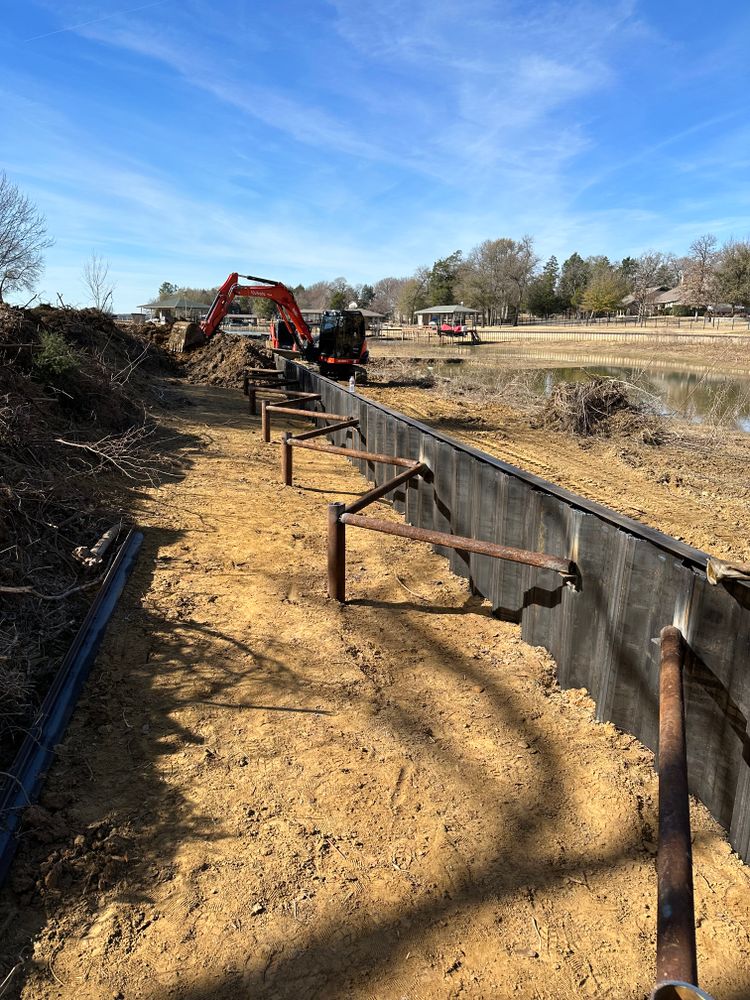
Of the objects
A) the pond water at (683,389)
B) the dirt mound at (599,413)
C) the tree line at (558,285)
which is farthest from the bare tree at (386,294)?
the dirt mound at (599,413)

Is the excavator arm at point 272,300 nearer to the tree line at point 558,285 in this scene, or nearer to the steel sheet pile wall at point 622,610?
the steel sheet pile wall at point 622,610

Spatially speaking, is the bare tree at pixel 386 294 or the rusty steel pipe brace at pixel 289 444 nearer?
the rusty steel pipe brace at pixel 289 444

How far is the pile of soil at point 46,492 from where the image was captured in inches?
155

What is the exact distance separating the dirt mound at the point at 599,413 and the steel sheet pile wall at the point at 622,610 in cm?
940

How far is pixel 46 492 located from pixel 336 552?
3000 mm

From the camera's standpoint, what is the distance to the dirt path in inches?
90.7

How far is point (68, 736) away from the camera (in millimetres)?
3424

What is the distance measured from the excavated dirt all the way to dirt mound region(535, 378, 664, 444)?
28cm

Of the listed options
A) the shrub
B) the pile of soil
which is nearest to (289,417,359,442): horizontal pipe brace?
the pile of soil

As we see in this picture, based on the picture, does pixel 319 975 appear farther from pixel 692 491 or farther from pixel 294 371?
pixel 294 371

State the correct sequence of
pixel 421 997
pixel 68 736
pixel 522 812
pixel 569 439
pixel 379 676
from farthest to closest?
pixel 569 439 → pixel 379 676 → pixel 68 736 → pixel 522 812 → pixel 421 997

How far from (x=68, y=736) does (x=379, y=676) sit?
1.89 m

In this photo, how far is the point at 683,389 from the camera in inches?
1039

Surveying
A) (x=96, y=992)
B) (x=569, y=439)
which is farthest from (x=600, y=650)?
(x=569, y=439)
